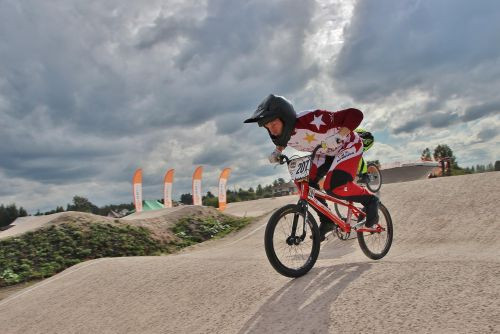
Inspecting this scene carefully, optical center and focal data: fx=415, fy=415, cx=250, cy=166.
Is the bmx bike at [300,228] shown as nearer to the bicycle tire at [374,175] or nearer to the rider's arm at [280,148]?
the rider's arm at [280,148]

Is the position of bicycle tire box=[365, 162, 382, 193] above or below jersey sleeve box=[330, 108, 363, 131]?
below

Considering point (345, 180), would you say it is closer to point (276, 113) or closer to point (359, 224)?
point (359, 224)

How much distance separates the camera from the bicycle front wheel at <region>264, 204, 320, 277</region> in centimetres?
452

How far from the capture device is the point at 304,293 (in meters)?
4.02

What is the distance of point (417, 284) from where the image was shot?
12.0 feet

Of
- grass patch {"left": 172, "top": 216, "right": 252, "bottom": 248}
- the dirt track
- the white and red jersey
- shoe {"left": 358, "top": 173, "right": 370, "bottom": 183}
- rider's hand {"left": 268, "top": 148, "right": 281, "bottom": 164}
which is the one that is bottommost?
the dirt track

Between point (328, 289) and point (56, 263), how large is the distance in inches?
357

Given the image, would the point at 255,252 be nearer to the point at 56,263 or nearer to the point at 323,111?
the point at 323,111

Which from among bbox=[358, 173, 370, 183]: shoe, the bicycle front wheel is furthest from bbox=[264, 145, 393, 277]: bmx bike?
bbox=[358, 173, 370, 183]: shoe

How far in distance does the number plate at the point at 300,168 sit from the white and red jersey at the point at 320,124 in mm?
248

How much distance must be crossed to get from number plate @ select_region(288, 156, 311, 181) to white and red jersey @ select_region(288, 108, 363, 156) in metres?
0.25

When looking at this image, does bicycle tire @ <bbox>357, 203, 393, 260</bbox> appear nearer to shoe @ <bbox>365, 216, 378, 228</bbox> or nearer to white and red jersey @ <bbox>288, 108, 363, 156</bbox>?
shoe @ <bbox>365, 216, 378, 228</bbox>

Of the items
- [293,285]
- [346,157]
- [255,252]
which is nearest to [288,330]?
[293,285]

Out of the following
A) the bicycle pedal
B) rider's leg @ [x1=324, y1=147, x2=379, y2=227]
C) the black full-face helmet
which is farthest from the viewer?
the bicycle pedal
